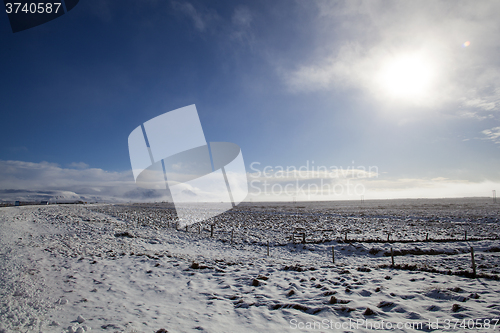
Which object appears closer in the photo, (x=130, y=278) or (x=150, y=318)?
(x=150, y=318)

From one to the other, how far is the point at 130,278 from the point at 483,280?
1502 centimetres

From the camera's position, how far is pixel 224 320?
6332 mm

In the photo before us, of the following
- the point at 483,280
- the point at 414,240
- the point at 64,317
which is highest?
the point at 64,317

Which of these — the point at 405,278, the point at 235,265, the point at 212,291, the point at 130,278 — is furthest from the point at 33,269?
the point at 405,278

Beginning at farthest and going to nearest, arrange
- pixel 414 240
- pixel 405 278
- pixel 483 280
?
pixel 414 240
pixel 405 278
pixel 483 280

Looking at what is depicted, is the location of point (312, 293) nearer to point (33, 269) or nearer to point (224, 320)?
point (224, 320)

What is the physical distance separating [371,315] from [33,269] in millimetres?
13337

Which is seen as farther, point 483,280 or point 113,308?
point 483,280

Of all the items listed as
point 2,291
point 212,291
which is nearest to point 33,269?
point 2,291

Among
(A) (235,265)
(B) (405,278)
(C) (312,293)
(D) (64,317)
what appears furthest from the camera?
(A) (235,265)

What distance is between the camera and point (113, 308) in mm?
6863

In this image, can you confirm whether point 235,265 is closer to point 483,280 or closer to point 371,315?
point 371,315

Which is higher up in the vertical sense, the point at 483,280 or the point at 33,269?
the point at 33,269

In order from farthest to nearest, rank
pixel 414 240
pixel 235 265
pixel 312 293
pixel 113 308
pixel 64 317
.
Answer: pixel 414 240, pixel 235 265, pixel 312 293, pixel 113 308, pixel 64 317
